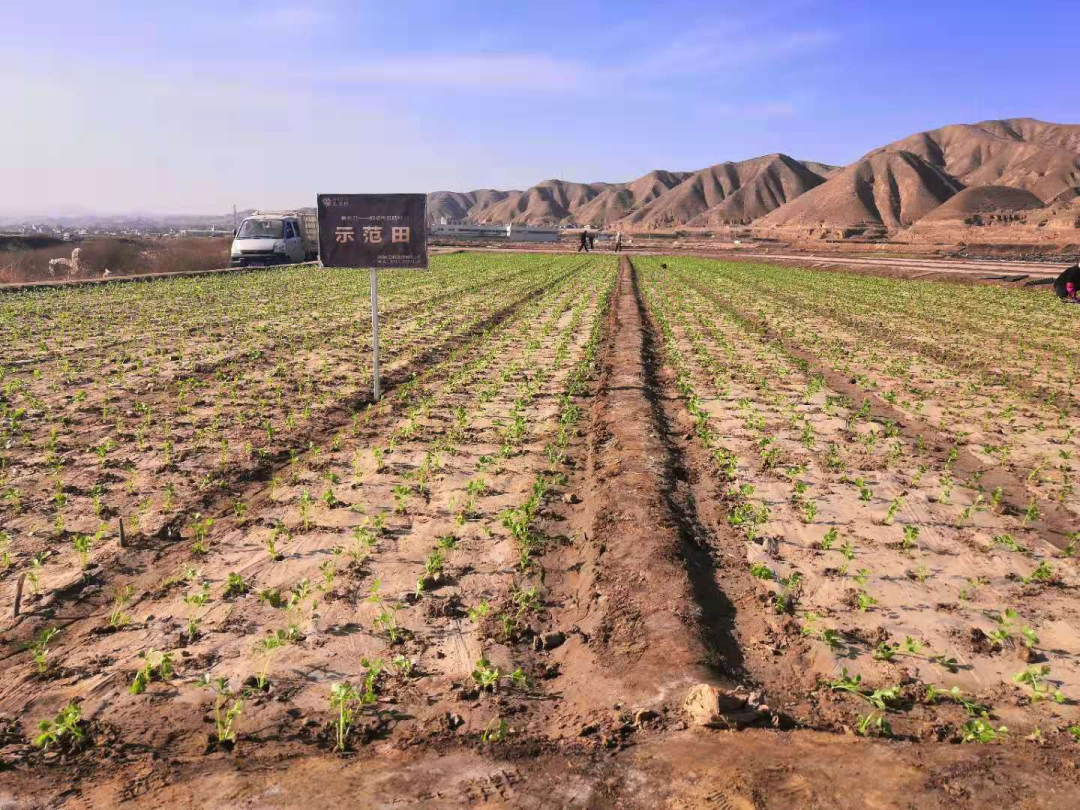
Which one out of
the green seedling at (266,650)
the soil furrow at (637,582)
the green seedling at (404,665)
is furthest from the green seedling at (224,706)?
the soil furrow at (637,582)

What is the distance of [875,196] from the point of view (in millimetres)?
134625

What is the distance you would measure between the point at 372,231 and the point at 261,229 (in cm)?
2630

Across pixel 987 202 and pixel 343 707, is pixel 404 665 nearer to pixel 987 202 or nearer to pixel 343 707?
pixel 343 707

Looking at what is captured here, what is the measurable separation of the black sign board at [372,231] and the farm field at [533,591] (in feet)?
6.61

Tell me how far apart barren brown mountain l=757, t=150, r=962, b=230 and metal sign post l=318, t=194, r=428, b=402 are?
120m

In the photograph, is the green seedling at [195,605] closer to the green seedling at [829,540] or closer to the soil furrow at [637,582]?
the soil furrow at [637,582]

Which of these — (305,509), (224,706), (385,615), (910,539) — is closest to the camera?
(224,706)

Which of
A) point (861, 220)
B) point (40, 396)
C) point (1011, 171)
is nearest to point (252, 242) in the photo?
point (40, 396)

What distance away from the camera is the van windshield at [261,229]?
32.7 metres

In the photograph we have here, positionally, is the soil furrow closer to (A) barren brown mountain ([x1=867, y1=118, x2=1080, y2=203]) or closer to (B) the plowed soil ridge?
(B) the plowed soil ridge

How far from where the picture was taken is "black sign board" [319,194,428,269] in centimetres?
948

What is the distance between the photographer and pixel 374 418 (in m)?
9.22

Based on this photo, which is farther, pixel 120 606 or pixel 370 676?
pixel 120 606

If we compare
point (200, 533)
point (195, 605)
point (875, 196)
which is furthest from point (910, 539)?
point (875, 196)
